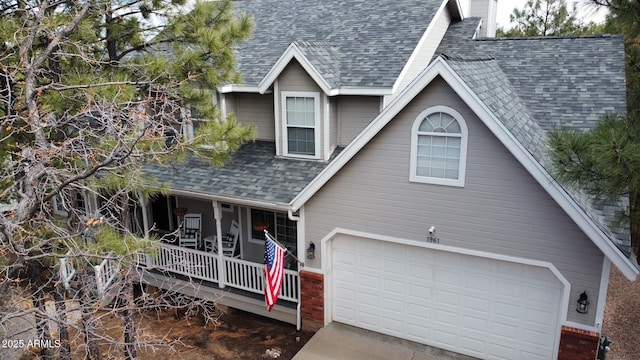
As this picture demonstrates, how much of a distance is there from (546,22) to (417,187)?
1902 centimetres

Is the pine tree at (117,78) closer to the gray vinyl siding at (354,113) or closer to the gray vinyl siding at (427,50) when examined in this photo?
the gray vinyl siding at (354,113)

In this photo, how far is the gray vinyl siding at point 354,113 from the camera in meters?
10.9

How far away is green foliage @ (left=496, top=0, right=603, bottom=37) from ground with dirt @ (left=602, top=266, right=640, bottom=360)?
534 inches

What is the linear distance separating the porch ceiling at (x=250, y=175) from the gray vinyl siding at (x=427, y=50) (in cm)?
258

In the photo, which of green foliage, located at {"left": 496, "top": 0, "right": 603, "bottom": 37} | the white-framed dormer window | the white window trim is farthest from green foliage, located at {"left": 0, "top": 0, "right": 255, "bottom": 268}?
green foliage, located at {"left": 496, "top": 0, "right": 603, "bottom": 37}

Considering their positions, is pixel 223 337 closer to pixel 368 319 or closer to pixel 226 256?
pixel 226 256

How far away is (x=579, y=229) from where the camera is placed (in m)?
7.45

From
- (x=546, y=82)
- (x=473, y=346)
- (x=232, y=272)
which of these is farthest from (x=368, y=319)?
(x=546, y=82)

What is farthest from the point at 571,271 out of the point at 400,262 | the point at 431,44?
the point at 431,44

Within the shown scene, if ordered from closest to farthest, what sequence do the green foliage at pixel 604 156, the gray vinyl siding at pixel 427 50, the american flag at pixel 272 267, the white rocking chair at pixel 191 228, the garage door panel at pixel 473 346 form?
1. the green foliage at pixel 604 156
2. the garage door panel at pixel 473 346
3. the american flag at pixel 272 267
4. the gray vinyl siding at pixel 427 50
5. the white rocking chair at pixel 191 228

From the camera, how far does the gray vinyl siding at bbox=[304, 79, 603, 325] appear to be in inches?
300

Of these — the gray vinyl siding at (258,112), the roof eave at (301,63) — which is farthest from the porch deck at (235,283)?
the roof eave at (301,63)

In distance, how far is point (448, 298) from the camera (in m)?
9.12

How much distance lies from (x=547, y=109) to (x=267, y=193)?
6.98 meters
